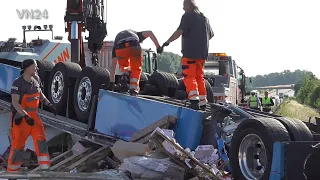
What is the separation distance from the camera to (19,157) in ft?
22.6

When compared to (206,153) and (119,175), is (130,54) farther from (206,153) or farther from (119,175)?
(119,175)

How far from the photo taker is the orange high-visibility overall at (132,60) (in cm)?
796

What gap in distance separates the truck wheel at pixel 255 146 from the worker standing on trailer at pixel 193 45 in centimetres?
140

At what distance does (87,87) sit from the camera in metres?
8.11

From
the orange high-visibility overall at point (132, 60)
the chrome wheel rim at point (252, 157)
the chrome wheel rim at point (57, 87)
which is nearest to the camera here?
the chrome wheel rim at point (252, 157)

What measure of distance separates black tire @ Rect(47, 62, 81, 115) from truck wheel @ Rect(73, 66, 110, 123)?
0.25m

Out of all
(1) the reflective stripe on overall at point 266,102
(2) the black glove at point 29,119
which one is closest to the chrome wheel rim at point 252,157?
(2) the black glove at point 29,119

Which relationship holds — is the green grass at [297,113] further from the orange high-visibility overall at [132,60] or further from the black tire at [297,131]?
the black tire at [297,131]

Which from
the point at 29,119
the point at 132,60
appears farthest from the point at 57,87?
the point at 29,119

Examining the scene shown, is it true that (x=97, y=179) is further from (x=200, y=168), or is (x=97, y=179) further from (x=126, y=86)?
(x=126, y=86)

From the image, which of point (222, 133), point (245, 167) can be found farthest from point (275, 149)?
point (222, 133)

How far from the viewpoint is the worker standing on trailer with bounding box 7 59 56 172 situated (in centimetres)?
676

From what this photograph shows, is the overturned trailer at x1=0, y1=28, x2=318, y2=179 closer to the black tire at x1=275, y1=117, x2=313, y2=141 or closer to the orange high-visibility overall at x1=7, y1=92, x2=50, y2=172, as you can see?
the black tire at x1=275, y1=117, x2=313, y2=141

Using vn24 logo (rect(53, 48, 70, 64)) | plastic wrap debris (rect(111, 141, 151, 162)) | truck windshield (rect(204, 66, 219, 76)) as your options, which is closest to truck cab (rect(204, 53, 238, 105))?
truck windshield (rect(204, 66, 219, 76))
